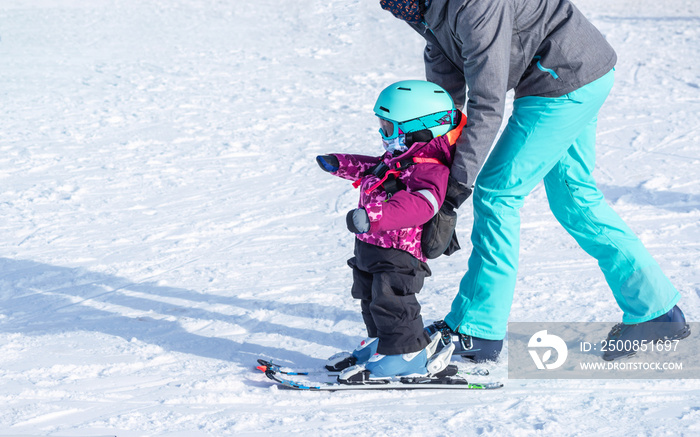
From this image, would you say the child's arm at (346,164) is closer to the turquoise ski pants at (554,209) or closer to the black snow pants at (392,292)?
the black snow pants at (392,292)

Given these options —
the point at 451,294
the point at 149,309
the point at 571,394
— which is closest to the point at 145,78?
the point at 149,309

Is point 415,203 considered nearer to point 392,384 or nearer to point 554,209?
point 392,384

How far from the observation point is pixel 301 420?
2643mm

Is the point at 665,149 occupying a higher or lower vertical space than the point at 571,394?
lower

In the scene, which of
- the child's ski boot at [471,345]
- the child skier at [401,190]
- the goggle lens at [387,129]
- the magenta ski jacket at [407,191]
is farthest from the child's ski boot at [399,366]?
the goggle lens at [387,129]

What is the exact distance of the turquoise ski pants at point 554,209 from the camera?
2814 millimetres

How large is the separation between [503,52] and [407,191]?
612mm

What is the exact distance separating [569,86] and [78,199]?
3902 millimetres

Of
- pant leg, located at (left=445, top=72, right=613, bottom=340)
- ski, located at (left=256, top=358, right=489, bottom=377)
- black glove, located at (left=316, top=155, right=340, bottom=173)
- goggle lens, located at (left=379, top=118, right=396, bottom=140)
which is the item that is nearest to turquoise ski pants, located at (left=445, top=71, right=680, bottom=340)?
pant leg, located at (left=445, top=72, right=613, bottom=340)

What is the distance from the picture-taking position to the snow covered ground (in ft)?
8.93

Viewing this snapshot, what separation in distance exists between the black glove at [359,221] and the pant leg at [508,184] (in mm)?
678

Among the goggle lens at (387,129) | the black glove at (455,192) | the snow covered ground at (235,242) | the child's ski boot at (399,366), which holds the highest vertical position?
the goggle lens at (387,129)

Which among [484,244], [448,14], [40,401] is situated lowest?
[40,401]

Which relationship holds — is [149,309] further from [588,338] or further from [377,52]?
[377,52]
